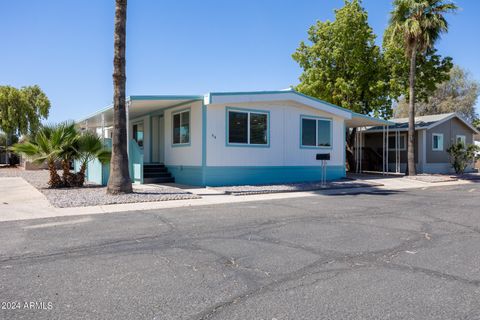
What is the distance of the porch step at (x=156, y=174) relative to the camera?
609 inches

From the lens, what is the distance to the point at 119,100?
440 inches

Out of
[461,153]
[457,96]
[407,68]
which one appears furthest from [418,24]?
[457,96]

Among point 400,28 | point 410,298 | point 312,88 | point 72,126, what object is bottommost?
point 410,298

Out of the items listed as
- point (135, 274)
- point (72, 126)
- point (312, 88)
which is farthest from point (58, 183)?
point (312, 88)

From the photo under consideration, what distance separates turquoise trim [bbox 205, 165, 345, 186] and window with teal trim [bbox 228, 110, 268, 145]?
1065 millimetres

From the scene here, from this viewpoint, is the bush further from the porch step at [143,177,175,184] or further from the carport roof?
the porch step at [143,177,175,184]

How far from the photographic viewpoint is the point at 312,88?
23.4 metres

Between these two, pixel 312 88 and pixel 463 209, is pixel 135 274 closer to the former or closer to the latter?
pixel 463 209

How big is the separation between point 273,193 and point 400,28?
12575 millimetres

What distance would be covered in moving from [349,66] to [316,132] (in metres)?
7.96

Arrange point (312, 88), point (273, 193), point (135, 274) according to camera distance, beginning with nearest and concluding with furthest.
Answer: point (135, 274)
point (273, 193)
point (312, 88)

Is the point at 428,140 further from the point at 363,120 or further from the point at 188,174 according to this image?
the point at 188,174

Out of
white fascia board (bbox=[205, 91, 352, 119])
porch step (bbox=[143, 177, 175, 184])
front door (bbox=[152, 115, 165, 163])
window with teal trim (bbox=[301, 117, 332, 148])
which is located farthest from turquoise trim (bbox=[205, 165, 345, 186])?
front door (bbox=[152, 115, 165, 163])

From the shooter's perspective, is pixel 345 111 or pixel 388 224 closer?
pixel 388 224
